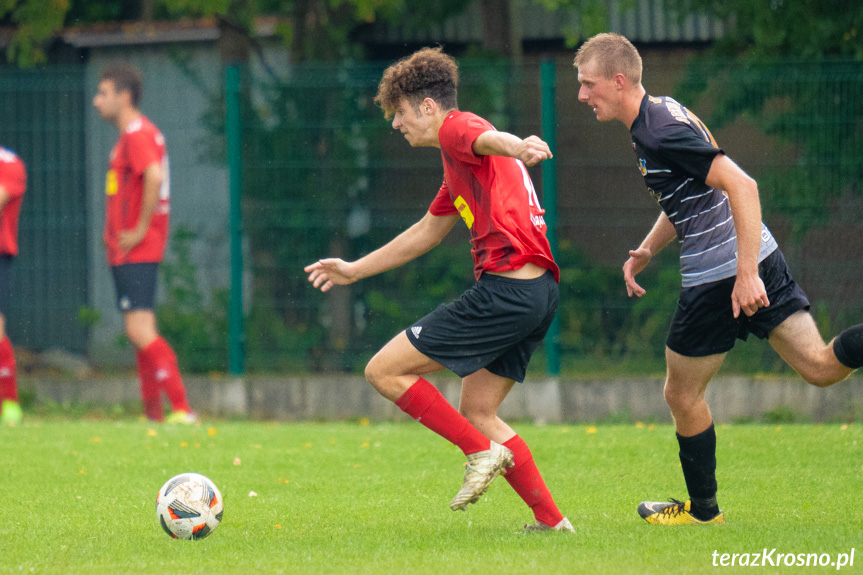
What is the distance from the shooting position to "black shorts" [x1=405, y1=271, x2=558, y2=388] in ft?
14.7

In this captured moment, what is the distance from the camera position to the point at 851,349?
4590mm

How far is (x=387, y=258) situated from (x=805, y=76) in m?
5.02

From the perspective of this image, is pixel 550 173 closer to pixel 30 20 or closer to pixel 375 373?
pixel 375 373

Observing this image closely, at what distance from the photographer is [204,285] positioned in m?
9.90

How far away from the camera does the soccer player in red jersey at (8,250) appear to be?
30.3 ft

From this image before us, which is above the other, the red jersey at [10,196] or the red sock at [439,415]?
the red jersey at [10,196]

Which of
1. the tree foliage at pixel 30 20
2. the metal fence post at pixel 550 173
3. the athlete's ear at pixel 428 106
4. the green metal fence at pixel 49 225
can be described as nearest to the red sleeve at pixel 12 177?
the green metal fence at pixel 49 225

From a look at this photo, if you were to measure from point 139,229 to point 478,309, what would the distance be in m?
5.21

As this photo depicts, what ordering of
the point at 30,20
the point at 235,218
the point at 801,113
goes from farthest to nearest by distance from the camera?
the point at 30,20 → the point at 235,218 → the point at 801,113

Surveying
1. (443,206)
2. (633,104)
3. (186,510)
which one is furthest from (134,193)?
(633,104)

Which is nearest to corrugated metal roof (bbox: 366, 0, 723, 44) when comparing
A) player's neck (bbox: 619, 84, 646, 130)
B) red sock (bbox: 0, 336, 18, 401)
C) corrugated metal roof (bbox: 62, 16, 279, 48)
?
corrugated metal roof (bbox: 62, 16, 279, 48)

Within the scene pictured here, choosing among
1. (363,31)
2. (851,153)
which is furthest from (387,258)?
(363,31)

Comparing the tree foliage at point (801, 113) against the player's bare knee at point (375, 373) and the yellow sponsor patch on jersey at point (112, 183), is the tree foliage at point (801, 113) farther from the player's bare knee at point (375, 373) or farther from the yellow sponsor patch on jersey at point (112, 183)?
the player's bare knee at point (375, 373)

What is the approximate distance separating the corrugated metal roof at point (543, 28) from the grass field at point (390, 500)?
18.9 ft
